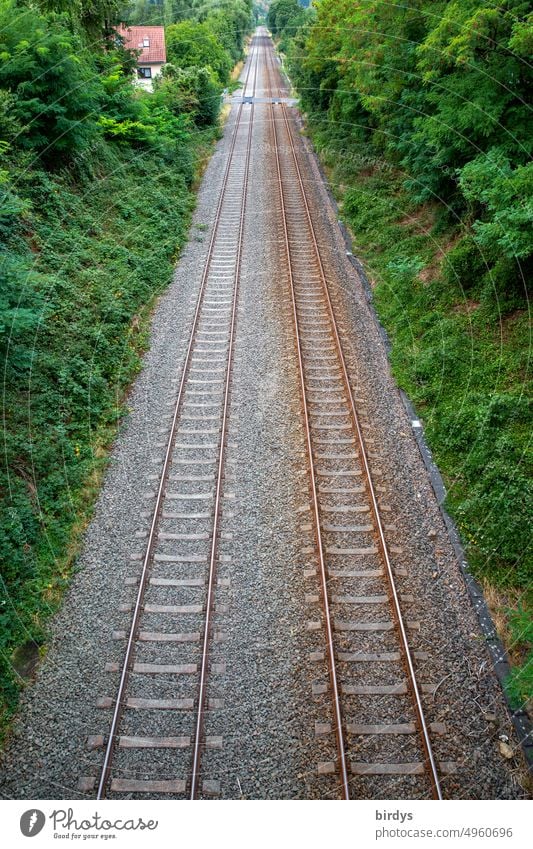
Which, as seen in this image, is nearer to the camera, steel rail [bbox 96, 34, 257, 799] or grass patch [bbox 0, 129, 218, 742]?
steel rail [bbox 96, 34, 257, 799]

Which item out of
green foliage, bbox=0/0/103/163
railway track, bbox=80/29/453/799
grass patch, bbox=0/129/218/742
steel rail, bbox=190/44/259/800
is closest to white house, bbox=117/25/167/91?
grass patch, bbox=0/129/218/742

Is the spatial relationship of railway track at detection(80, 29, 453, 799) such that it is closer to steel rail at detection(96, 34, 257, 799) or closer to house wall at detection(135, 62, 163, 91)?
steel rail at detection(96, 34, 257, 799)

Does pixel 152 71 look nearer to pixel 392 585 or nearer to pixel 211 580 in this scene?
pixel 211 580

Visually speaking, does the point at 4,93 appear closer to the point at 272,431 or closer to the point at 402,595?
the point at 272,431

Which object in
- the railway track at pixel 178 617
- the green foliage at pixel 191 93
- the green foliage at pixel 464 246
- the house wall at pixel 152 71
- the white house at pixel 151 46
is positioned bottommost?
the railway track at pixel 178 617

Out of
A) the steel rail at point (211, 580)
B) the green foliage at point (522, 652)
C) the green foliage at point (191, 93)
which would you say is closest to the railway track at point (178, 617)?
the steel rail at point (211, 580)

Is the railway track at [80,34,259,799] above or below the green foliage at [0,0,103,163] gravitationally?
below

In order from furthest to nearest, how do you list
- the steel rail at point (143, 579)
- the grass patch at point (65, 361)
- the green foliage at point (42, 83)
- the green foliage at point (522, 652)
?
the green foliage at point (42, 83), the grass patch at point (65, 361), the green foliage at point (522, 652), the steel rail at point (143, 579)

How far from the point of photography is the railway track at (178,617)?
8.16 m

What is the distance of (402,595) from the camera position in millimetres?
10453

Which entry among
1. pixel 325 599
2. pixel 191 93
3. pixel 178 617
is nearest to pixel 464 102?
pixel 325 599

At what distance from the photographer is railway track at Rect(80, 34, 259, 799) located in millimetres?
8164

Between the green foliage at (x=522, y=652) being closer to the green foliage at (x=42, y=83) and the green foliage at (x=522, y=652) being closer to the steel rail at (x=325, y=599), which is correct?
the steel rail at (x=325, y=599)

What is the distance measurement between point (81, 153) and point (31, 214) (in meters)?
5.82
